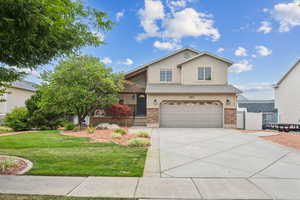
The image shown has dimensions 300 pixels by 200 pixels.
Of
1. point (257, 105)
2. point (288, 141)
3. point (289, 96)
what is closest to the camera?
point (288, 141)

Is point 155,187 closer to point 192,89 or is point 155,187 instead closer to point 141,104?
point 192,89

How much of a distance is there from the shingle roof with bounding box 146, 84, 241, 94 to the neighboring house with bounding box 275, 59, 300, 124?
7.84m

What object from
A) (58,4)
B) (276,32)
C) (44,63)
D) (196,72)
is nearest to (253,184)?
(58,4)

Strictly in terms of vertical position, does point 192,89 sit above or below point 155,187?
above

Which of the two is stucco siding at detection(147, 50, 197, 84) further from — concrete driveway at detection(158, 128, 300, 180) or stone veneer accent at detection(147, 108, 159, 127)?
concrete driveway at detection(158, 128, 300, 180)

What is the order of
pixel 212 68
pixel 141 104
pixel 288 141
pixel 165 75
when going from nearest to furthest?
pixel 288 141, pixel 212 68, pixel 165 75, pixel 141 104

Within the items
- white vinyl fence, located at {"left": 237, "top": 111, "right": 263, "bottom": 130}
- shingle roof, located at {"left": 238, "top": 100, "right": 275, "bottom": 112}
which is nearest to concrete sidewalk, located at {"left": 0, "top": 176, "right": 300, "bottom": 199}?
white vinyl fence, located at {"left": 237, "top": 111, "right": 263, "bottom": 130}

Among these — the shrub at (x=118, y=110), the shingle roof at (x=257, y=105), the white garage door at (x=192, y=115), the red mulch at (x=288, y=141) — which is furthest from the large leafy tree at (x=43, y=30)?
the shingle roof at (x=257, y=105)

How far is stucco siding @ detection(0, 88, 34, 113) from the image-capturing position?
59.6 ft

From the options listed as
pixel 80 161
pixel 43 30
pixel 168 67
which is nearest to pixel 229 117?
pixel 168 67

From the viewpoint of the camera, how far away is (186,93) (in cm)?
1420

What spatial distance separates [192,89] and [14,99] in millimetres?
19849

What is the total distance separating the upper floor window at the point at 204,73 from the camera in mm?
15703

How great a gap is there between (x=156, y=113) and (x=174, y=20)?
341 inches
